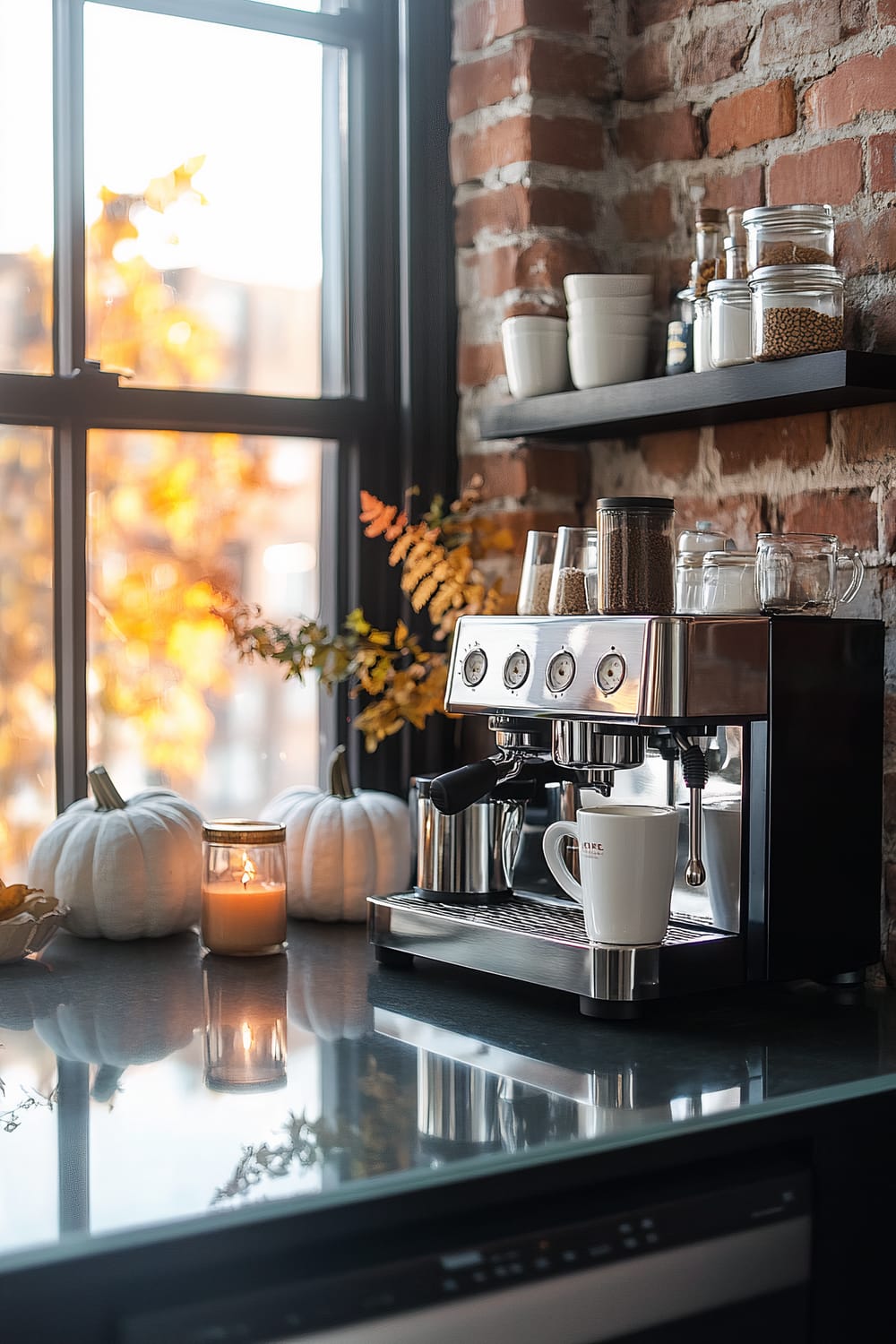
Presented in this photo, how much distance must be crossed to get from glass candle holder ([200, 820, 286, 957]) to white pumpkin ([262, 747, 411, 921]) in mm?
108

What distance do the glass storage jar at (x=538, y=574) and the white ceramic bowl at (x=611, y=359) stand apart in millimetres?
225

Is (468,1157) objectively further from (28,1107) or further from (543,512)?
(543,512)

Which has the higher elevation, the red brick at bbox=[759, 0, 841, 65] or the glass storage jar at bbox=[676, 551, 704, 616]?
the red brick at bbox=[759, 0, 841, 65]

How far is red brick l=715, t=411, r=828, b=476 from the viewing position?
1.65 meters

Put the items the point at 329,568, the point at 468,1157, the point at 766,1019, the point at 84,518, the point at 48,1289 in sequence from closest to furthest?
the point at 48,1289
the point at 468,1157
the point at 766,1019
the point at 84,518
the point at 329,568

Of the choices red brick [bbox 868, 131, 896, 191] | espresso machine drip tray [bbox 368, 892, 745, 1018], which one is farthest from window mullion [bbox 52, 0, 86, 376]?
red brick [bbox 868, 131, 896, 191]

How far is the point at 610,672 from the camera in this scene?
4.52ft

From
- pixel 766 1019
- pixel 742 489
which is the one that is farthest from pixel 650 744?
pixel 742 489

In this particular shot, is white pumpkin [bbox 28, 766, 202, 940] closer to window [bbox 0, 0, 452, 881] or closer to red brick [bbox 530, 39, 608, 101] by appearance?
window [bbox 0, 0, 452, 881]

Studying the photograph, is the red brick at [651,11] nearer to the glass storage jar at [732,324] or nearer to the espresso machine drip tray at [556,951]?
the glass storage jar at [732,324]

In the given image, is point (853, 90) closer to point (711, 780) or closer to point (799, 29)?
point (799, 29)

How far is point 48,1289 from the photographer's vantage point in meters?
0.89

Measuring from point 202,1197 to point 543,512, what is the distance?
1.17 m

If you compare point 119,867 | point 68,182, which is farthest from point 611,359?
point 119,867
